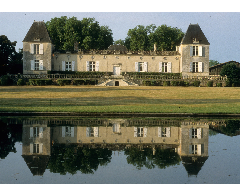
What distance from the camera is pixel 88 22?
220 feet

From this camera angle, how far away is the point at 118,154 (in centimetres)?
894

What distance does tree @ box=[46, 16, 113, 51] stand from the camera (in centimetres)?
6306

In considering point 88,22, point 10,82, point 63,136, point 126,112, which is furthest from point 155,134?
point 88,22

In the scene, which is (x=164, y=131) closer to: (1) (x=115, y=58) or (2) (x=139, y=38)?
(1) (x=115, y=58)

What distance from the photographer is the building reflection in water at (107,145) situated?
310 inches

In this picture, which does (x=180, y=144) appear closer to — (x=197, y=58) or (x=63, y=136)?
(x=63, y=136)

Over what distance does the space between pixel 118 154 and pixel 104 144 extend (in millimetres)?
1438

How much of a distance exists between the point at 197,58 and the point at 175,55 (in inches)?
134

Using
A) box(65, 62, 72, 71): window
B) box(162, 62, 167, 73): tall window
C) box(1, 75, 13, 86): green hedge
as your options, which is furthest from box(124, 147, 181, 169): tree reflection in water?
box(162, 62, 167, 73): tall window

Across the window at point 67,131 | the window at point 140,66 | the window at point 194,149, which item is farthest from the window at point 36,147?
the window at point 140,66

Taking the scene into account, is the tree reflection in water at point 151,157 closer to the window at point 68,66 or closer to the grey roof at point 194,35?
the window at point 68,66

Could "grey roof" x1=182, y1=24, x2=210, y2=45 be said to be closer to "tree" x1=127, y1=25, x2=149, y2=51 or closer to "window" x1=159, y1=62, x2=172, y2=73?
"window" x1=159, y1=62, x2=172, y2=73

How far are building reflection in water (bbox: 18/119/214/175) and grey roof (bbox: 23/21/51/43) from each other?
123 ft
